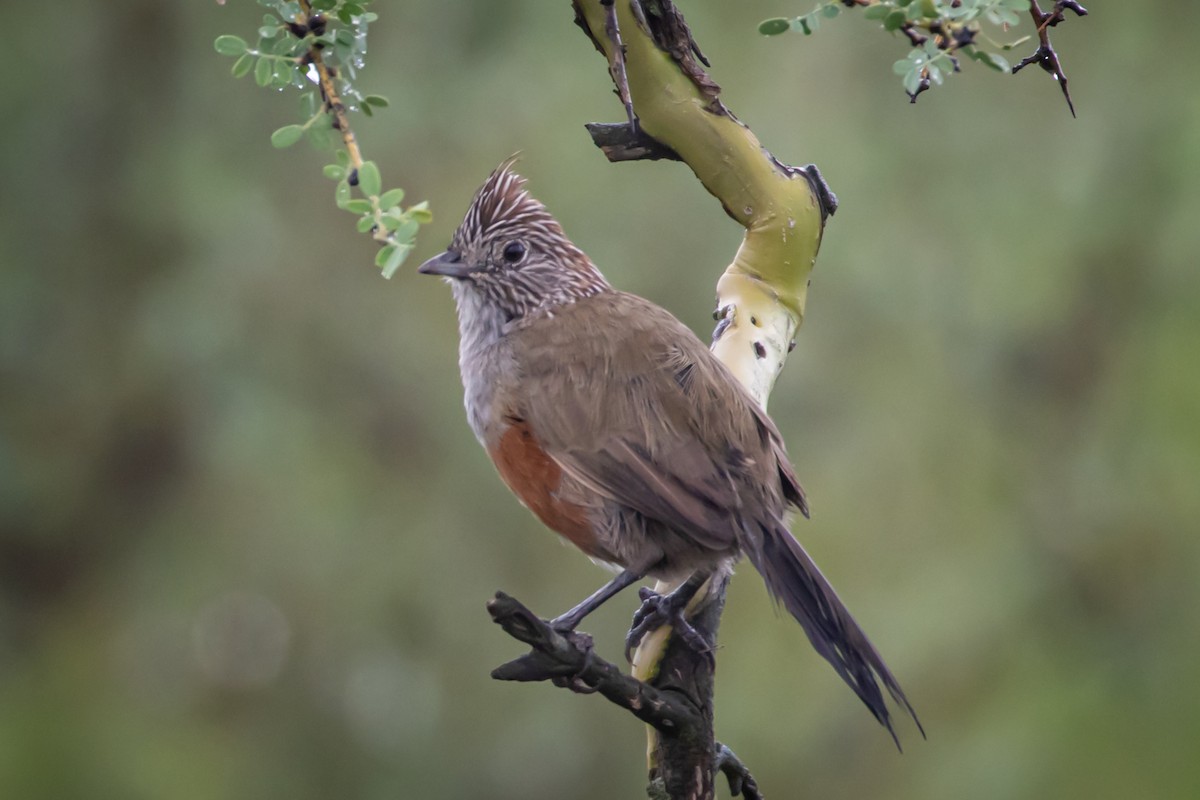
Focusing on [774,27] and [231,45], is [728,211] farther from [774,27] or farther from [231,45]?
[231,45]

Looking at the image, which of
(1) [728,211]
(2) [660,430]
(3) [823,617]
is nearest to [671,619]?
(3) [823,617]

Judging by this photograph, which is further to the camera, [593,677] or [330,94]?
[593,677]

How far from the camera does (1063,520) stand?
7480 millimetres

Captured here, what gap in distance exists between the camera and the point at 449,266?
4.14 meters

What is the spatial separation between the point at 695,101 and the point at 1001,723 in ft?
15.2

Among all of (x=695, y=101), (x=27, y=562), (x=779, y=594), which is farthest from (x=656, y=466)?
(x=27, y=562)

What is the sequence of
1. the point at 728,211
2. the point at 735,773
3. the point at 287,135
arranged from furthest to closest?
the point at 728,211 → the point at 735,773 → the point at 287,135

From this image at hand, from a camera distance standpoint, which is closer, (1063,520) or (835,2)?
(835,2)

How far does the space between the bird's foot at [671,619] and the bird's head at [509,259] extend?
995 mm

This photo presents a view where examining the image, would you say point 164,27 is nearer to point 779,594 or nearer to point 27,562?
point 27,562

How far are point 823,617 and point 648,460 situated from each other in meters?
0.55

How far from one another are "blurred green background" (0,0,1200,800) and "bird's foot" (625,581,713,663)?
3.49m

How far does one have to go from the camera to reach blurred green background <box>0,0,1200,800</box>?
7000mm

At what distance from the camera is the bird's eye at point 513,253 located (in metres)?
4.20
